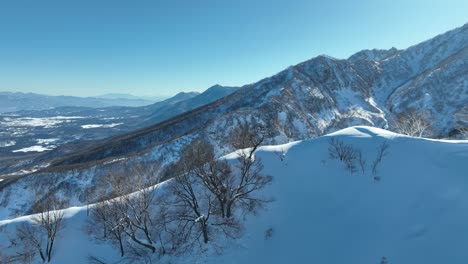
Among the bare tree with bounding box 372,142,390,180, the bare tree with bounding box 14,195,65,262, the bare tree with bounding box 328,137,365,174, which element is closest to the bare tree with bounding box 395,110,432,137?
the bare tree with bounding box 372,142,390,180

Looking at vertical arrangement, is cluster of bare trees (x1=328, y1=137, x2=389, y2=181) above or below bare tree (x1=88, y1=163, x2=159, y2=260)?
above

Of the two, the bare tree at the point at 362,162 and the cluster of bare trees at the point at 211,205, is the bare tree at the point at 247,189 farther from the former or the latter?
the bare tree at the point at 362,162

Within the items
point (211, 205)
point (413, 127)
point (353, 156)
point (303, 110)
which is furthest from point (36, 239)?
point (303, 110)

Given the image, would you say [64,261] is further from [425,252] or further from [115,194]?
[425,252]

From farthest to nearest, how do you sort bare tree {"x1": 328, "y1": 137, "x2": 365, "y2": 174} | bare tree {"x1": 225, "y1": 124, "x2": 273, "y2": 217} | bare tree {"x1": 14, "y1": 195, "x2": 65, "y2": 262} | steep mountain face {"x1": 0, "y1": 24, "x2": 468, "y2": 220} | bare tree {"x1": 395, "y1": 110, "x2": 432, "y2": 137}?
steep mountain face {"x1": 0, "y1": 24, "x2": 468, "y2": 220}, bare tree {"x1": 395, "y1": 110, "x2": 432, "y2": 137}, bare tree {"x1": 328, "y1": 137, "x2": 365, "y2": 174}, bare tree {"x1": 225, "y1": 124, "x2": 273, "y2": 217}, bare tree {"x1": 14, "y1": 195, "x2": 65, "y2": 262}

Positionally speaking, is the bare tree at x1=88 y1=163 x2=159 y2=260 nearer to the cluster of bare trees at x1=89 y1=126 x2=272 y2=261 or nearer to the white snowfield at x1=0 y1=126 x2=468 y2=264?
the cluster of bare trees at x1=89 y1=126 x2=272 y2=261

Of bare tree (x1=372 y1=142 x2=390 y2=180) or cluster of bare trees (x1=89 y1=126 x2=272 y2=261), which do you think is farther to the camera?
bare tree (x1=372 y1=142 x2=390 y2=180)

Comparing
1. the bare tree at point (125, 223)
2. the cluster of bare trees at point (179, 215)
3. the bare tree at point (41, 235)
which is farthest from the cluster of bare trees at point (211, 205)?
the bare tree at point (41, 235)

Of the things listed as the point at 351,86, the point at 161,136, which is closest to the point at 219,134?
the point at 161,136
